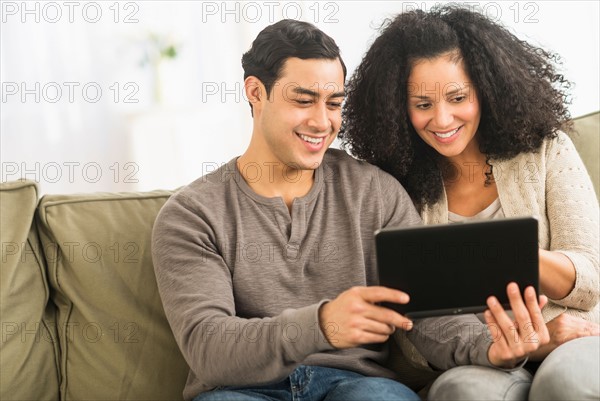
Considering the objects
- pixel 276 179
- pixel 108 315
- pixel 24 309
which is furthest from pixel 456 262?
pixel 24 309

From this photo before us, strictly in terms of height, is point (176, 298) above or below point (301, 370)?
above

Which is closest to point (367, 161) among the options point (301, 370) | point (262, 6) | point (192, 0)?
point (301, 370)

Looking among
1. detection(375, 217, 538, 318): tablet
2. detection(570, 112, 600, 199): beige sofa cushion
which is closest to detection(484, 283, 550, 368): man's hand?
detection(375, 217, 538, 318): tablet

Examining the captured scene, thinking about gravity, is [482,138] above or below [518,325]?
above

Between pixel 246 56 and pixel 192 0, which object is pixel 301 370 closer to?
pixel 246 56

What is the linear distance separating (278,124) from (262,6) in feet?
5.56

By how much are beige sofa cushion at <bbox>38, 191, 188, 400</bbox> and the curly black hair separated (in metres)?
0.59

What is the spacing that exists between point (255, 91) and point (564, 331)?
812 mm

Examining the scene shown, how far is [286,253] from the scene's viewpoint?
5.24ft

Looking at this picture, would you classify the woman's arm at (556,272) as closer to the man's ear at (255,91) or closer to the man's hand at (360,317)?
the man's hand at (360,317)

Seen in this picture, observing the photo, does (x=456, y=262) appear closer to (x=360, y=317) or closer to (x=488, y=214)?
(x=360, y=317)

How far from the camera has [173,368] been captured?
1697 millimetres

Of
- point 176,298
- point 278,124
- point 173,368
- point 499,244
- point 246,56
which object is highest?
point 246,56

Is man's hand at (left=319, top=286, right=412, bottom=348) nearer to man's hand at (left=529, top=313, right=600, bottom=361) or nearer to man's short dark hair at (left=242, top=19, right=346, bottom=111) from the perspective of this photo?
man's hand at (left=529, top=313, right=600, bottom=361)
